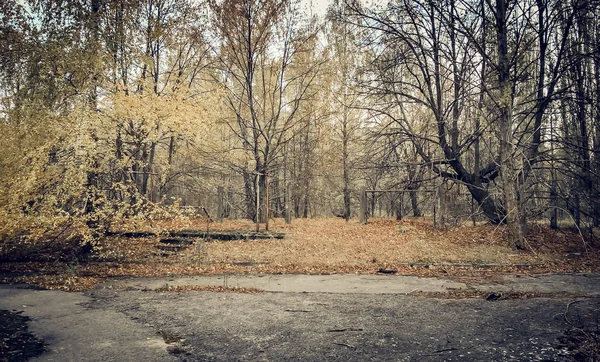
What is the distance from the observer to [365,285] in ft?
26.6

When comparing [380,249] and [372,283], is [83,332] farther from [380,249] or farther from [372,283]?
[380,249]

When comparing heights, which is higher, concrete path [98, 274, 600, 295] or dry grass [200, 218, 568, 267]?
dry grass [200, 218, 568, 267]

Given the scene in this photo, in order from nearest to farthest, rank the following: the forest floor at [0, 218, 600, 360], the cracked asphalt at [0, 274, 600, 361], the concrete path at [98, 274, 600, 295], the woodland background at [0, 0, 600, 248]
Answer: the cracked asphalt at [0, 274, 600, 361], the forest floor at [0, 218, 600, 360], the concrete path at [98, 274, 600, 295], the woodland background at [0, 0, 600, 248]

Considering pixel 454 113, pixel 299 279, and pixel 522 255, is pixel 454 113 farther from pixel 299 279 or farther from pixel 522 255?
pixel 299 279

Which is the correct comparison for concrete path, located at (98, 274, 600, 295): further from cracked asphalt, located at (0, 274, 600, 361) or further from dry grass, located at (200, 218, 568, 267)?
dry grass, located at (200, 218, 568, 267)

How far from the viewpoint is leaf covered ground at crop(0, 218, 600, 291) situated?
382 inches

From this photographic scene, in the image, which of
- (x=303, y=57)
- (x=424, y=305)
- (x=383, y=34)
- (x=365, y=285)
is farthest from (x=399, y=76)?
(x=424, y=305)

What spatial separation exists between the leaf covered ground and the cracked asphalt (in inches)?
48.8

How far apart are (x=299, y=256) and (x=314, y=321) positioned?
5.38m

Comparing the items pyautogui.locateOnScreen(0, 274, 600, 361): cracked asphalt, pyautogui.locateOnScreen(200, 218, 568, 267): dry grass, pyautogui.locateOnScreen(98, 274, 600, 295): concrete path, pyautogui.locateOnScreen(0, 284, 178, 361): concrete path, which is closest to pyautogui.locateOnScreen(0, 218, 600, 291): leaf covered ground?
pyautogui.locateOnScreen(200, 218, 568, 267): dry grass

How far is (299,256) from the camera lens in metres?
11.1

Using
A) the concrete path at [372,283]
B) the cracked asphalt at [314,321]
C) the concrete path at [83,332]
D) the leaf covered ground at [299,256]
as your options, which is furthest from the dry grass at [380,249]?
the concrete path at [83,332]

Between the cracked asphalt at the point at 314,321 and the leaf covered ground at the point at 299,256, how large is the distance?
4.06 ft

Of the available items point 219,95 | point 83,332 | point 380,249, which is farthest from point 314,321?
point 219,95
